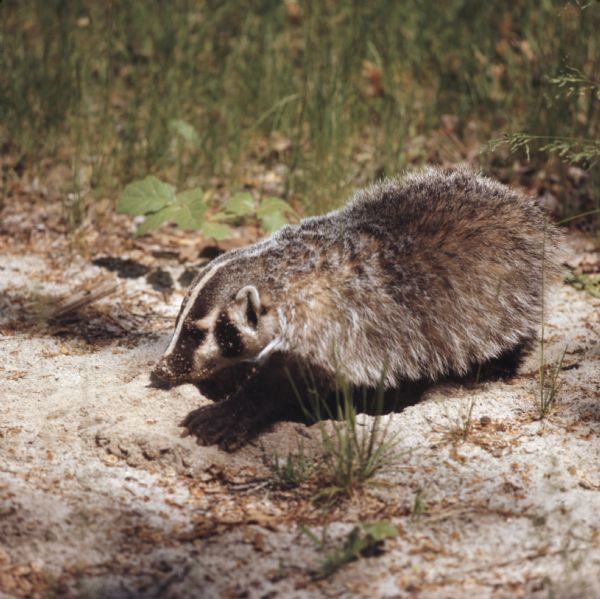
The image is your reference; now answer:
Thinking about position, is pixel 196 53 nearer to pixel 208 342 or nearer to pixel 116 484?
pixel 208 342

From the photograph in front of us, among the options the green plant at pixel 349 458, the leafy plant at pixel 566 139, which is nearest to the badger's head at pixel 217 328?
the green plant at pixel 349 458

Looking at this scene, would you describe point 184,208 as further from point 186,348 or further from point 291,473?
point 291,473

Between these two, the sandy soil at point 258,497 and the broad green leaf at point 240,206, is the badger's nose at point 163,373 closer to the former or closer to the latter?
the sandy soil at point 258,497

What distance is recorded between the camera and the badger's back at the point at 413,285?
3.10 m

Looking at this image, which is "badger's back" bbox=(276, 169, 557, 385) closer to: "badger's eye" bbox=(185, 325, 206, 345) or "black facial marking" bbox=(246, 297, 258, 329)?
"black facial marking" bbox=(246, 297, 258, 329)

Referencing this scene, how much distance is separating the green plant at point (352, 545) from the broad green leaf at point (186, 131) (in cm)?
300

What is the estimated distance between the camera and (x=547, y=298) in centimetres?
356

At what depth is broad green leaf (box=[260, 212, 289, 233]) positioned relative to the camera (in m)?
4.20

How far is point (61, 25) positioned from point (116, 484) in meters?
3.43

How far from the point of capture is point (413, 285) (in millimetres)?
3178

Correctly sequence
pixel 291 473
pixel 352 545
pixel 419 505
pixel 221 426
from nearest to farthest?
1. pixel 352 545
2. pixel 419 505
3. pixel 291 473
4. pixel 221 426

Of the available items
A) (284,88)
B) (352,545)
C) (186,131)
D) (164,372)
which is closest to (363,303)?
(164,372)

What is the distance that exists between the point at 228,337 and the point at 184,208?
1.27 metres

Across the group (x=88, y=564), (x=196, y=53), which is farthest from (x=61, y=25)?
(x=88, y=564)
